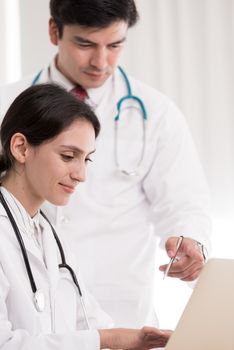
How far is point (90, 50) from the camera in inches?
80.0

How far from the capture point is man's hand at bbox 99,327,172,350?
1335mm

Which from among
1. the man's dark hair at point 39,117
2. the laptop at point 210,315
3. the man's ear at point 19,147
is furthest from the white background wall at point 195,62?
the laptop at point 210,315

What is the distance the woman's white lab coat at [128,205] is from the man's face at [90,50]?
0.08m

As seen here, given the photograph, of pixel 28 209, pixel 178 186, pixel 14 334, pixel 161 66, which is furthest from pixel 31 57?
pixel 14 334

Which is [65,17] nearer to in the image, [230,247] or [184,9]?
[184,9]

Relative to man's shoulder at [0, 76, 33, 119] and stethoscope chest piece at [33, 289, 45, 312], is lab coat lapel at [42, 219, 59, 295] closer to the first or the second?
stethoscope chest piece at [33, 289, 45, 312]

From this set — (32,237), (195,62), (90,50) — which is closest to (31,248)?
(32,237)

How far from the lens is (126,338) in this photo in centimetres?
138

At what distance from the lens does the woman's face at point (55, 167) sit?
163 centimetres

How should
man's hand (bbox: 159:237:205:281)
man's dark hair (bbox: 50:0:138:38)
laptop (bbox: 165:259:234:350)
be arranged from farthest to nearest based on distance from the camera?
man's dark hair (bbox: 50:0:138:38) < man's hand (bbox: 159:237:205:281) < laptop (bbox: 165:259:234:350)

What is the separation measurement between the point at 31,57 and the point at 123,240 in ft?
4.41

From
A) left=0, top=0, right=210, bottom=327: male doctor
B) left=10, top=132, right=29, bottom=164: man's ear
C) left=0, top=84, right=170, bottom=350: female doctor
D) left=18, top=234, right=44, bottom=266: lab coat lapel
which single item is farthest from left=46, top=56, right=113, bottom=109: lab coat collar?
left=18, top=234, right=44, bottom=266: lab coat lapel

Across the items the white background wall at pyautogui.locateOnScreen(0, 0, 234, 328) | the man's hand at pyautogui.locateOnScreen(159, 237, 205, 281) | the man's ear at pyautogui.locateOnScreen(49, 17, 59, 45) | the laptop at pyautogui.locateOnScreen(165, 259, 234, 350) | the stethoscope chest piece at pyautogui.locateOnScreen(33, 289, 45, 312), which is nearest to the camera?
the laptop at pyautogui.locateOnScreen(165, 259, 234, 350)

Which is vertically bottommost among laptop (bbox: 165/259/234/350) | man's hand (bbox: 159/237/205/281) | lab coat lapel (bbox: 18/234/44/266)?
man's hand (bbox: 159/237/205/281)
